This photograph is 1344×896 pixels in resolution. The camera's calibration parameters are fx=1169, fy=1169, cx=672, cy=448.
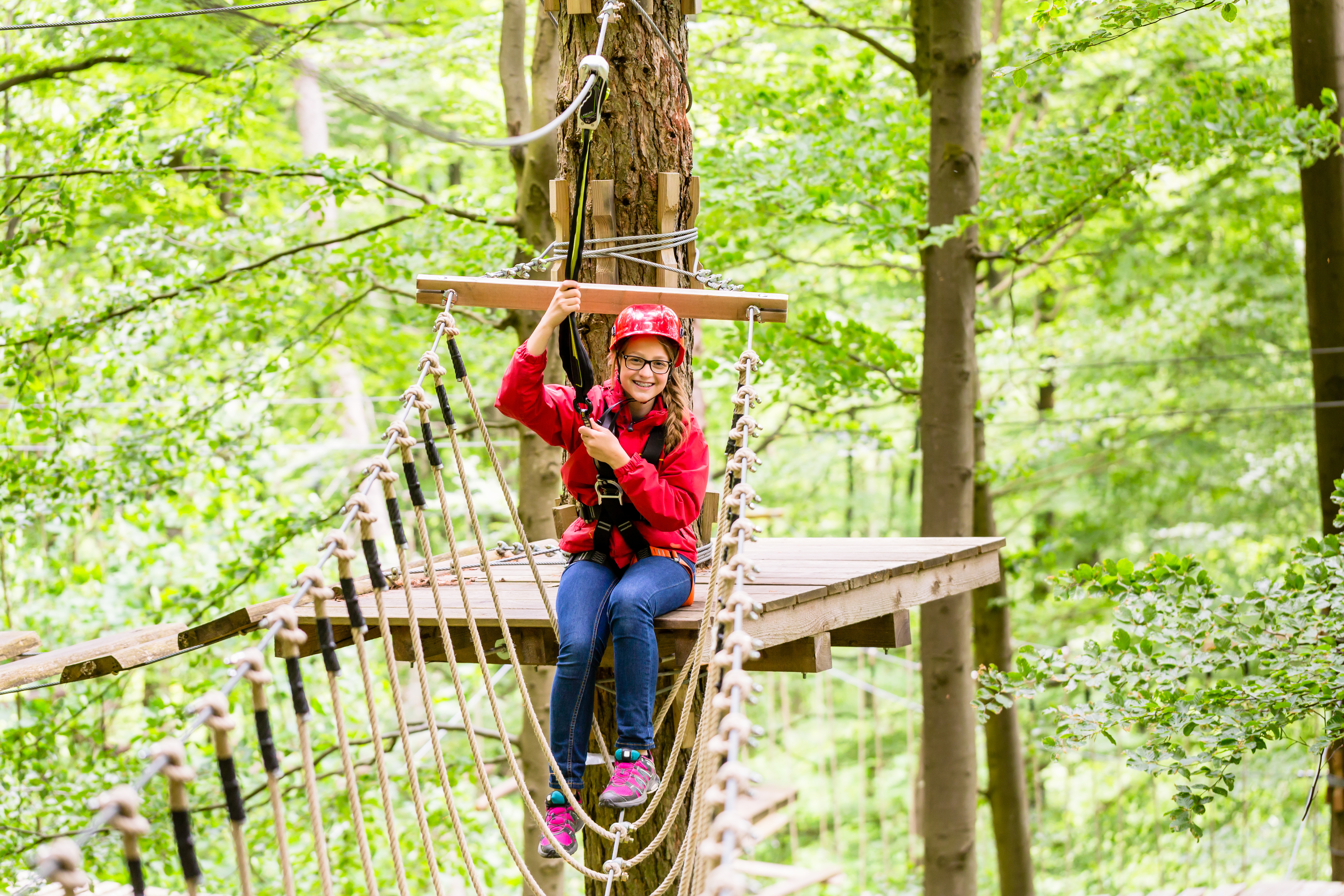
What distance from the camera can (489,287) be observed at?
105 inches

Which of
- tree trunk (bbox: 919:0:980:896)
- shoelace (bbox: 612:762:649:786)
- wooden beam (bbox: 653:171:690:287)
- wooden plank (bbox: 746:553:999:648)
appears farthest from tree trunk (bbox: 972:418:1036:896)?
shoelace (bbox: 612:762:649:786)

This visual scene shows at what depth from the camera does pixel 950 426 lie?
199 inches

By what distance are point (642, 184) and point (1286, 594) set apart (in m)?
1.95

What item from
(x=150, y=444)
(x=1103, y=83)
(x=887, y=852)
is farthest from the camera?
(x=887, y=852)

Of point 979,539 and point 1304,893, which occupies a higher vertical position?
point 979,539

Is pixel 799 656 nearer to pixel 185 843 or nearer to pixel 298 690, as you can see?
pixel 298 690

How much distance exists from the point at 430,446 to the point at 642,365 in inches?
18.7

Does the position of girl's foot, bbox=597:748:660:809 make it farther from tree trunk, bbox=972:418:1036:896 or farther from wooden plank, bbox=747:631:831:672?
tree trunk, bbox=972:418:1036:896

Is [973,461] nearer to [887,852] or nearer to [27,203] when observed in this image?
[27,203]

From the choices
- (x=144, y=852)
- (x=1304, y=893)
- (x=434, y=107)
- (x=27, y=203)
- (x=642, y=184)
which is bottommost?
(x=144, y=852)

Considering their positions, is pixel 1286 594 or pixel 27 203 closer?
pixel 1286 594

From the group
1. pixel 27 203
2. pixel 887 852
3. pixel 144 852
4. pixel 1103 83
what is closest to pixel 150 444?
pixel 27 203

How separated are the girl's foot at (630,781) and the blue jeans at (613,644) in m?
0.02

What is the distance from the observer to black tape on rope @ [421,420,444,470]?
236 cm
